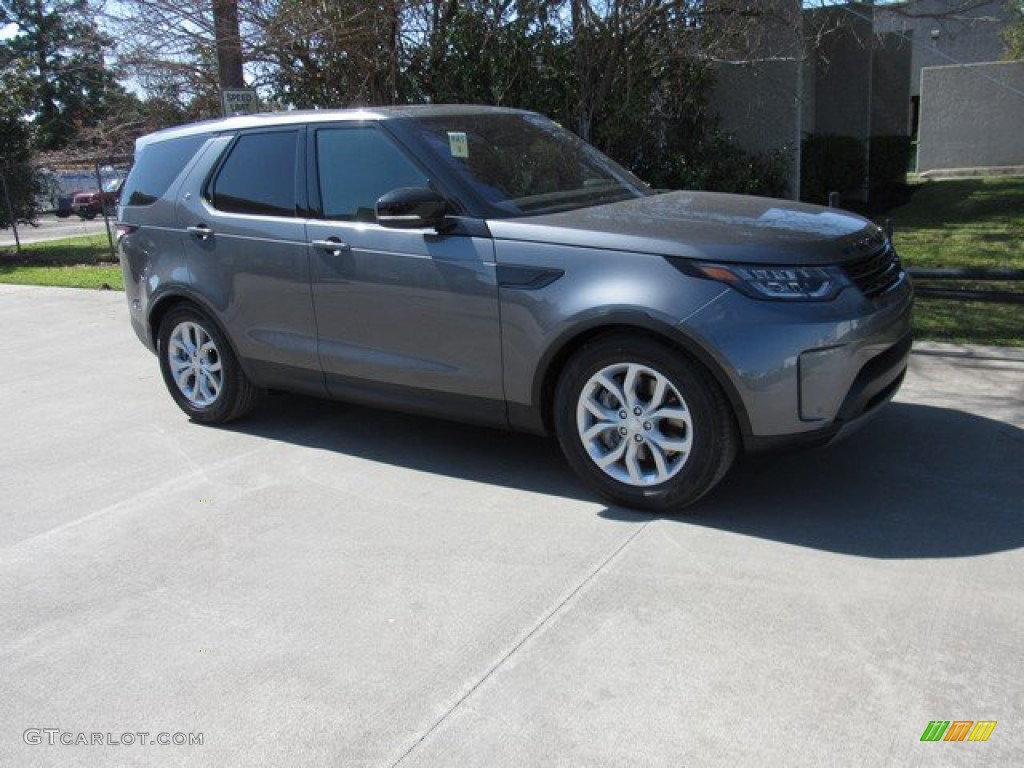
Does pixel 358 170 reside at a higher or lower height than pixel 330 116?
lower

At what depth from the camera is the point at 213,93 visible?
1382cm

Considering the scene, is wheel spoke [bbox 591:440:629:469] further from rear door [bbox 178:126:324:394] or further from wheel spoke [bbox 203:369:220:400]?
wheel spoke [bbox 203:369:220:400]

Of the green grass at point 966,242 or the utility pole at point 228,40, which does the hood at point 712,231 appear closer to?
the green grass at point 966,242

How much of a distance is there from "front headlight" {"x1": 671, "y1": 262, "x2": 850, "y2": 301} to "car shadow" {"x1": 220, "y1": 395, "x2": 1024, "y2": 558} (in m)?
0.80

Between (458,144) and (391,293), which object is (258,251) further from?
(458,144)

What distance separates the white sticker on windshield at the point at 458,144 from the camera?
502cm

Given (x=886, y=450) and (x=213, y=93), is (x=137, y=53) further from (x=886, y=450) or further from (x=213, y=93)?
(x=886, y=450)

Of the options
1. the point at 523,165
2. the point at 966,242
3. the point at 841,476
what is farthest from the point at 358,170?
the point at 966,242

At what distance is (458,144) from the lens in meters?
5.08

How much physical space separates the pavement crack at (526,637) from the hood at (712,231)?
126cm

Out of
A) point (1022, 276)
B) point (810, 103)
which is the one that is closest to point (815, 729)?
point (1022, 276)

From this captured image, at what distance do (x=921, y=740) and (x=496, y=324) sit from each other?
260cm

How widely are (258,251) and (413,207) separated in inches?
52.6

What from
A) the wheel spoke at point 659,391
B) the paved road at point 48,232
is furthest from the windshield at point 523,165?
the paved road at point 48,232
